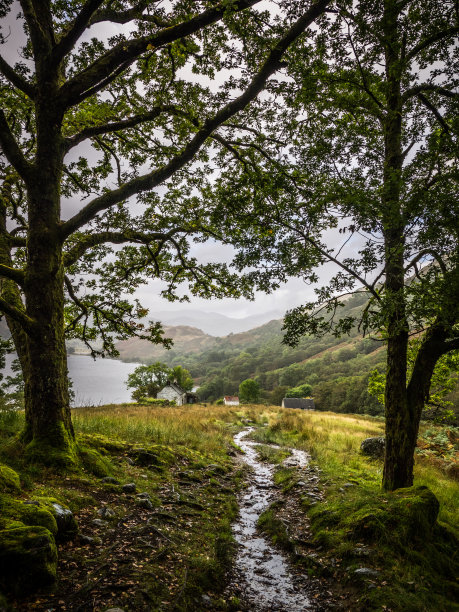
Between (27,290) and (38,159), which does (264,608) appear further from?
(38,159)

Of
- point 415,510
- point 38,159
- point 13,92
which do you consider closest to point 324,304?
point 415,510

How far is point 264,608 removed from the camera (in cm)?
378

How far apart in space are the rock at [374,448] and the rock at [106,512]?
11.0m

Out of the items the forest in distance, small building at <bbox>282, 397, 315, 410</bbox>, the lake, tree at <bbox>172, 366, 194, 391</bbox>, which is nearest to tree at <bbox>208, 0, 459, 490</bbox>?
the lake

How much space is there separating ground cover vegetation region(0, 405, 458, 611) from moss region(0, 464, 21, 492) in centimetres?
1

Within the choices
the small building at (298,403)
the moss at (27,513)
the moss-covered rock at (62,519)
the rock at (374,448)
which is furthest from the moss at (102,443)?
the small building at (298,403)

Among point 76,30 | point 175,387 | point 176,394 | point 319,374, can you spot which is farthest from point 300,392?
point 76,30

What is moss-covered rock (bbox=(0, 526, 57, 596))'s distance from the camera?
8.87 ft

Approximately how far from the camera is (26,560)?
2818mm

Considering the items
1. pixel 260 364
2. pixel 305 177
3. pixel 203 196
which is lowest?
pixel 260 364

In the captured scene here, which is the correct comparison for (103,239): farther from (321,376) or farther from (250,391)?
(321,376)

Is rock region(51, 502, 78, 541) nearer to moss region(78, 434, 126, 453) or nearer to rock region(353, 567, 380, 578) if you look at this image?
moss region(78, 434, 126, 453)

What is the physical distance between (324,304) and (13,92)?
31.9 feet

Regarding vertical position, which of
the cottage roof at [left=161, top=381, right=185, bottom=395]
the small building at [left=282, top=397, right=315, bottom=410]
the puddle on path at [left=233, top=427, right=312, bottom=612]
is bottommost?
the small building at [left=282, top=397, right=315, bottom=410]
